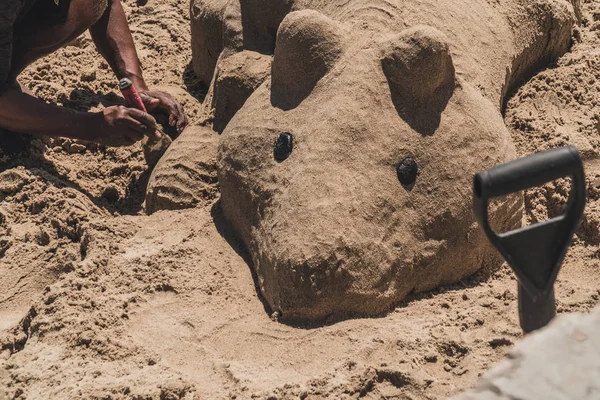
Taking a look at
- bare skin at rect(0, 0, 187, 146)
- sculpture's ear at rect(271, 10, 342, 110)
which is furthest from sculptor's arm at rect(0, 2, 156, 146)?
sculpture's ear at rect(271, 10, 342, 110)

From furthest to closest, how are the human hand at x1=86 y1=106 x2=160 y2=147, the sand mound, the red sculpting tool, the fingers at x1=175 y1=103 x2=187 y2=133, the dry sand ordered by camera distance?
the fingers at x1=175 y1=103 x2=187 y2=133, the red sculpting tool, the human hand at x1=86 y1=106 x2=160 y2=147, the sand mound, the dry sand

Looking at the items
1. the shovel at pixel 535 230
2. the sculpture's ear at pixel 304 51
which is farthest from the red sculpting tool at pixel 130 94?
the shovel at pixel 535 230

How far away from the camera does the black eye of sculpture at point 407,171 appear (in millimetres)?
3367

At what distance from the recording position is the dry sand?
9.94 ft

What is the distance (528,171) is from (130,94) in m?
2.69

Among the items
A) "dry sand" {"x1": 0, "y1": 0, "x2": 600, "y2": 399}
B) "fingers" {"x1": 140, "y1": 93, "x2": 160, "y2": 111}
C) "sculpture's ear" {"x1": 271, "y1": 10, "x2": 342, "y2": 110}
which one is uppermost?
"sculpture's ear" {"x1": 271, "y1": 10, "x2": 342, "y2": 110}

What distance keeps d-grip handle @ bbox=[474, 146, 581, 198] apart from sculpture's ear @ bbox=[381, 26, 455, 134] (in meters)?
1.33

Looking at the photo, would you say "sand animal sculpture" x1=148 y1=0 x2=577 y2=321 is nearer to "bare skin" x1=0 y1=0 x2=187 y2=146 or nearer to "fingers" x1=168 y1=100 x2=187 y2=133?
"bare skin" x1=0 y1=0 x2=187 y2=146

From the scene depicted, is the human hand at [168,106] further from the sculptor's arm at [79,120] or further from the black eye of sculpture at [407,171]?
the black eye of sculpture at [407,171]

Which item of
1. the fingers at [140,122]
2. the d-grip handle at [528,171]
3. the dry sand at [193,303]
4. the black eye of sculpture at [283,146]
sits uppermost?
the fingers at [140,122]

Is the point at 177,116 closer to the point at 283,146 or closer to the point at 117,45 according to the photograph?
the point at 117,45

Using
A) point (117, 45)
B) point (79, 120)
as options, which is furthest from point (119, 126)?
point (117, 45)

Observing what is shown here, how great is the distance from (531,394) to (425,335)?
1.49 metres

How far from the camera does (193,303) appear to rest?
3473 millimetres
